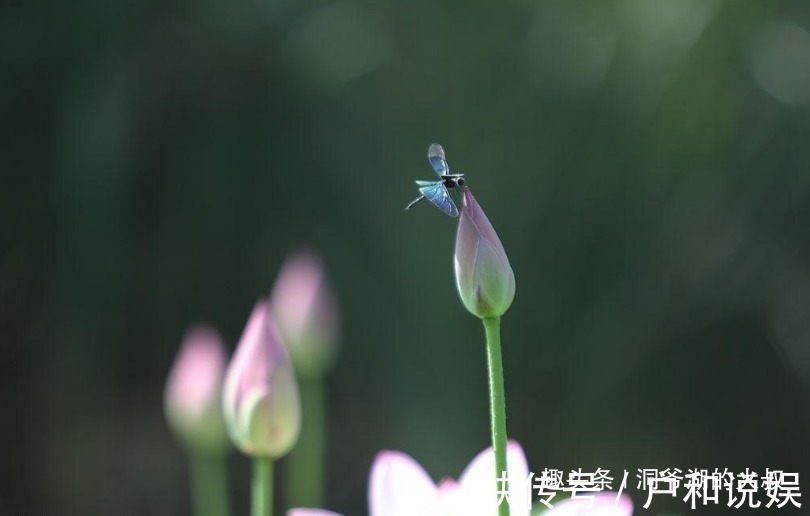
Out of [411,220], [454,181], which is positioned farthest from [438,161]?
[411,220]

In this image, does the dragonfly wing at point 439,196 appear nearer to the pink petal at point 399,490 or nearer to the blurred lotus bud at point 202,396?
the pink petal at point 399,490

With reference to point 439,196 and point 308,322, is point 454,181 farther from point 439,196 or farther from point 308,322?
point 308,322

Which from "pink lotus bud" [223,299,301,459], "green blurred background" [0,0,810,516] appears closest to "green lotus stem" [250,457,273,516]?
"pink lotus bud" [223,299,301,459]

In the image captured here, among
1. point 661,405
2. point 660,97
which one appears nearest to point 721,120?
point 660,97

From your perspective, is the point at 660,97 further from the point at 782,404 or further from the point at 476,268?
the point at 476,268

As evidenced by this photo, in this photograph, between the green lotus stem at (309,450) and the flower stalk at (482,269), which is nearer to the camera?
the flower stalk at (482,269)

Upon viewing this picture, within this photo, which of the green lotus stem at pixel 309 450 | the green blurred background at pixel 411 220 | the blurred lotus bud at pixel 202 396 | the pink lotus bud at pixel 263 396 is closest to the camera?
the pink lotus bud at pixel 263 396

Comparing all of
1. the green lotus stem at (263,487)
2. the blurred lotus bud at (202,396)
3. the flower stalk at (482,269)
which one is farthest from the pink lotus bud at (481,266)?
the blurred lotus bud at (202,396)
